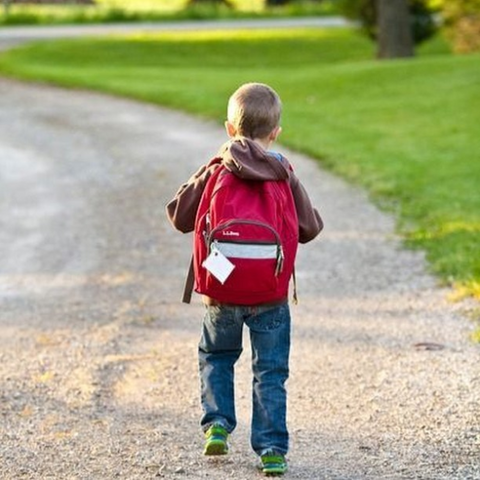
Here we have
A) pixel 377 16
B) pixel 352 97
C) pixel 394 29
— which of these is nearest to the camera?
pixel 352 97

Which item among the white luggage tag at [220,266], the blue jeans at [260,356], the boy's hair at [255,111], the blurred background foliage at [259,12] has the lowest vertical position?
the blurred background foliage at [259,12]

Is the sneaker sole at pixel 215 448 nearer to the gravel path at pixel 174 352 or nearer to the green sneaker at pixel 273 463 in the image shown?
the gravel path at pixel 174 352

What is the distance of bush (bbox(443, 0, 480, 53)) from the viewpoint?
25938 millimetres

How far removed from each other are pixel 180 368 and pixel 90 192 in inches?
252

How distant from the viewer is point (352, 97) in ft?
66.6

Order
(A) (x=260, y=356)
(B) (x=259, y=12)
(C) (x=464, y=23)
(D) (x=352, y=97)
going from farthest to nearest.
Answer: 1. (B) (x=259, y=12)
2. (C) (x=464, y=23)
3. (D) (x=352, y=97)
4. (A) (x=260, y=356)

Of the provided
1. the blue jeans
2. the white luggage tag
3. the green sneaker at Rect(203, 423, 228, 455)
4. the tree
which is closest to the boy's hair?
the white luggage tag

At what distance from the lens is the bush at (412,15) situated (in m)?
28.6

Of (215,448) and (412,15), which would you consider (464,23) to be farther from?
(215,448)

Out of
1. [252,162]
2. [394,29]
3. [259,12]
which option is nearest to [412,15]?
[394,29]

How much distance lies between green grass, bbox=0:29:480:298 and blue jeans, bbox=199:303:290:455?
357cm

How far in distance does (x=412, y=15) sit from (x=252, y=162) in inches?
960

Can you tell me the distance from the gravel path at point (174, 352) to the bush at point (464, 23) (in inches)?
525

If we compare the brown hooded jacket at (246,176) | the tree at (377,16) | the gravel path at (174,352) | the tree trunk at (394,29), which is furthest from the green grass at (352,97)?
the brown hooded jacket at (246,176)
